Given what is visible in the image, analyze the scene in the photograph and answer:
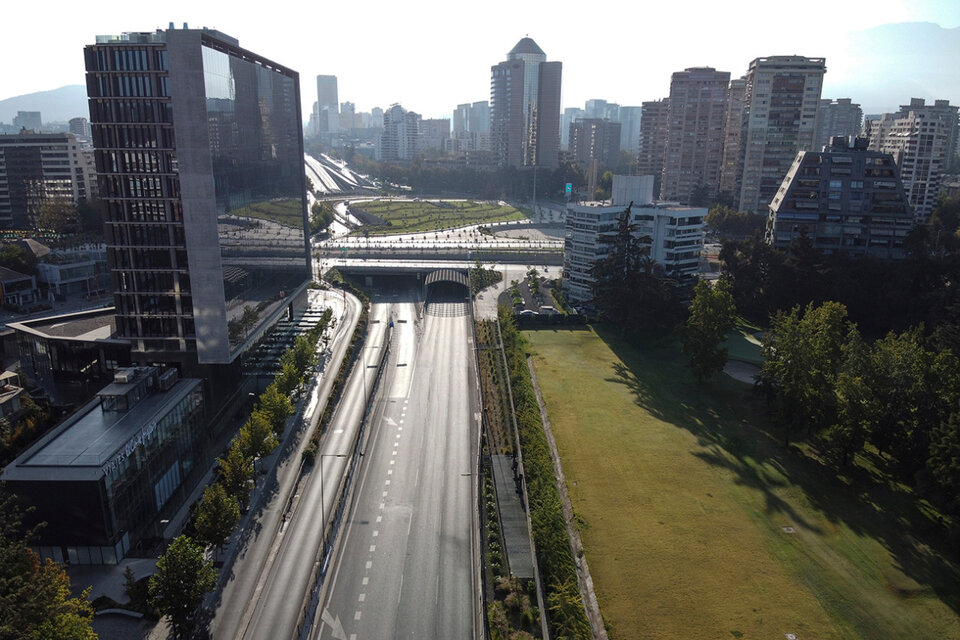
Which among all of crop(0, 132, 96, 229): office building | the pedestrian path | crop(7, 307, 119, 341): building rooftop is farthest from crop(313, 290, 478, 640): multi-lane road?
crop(0, 132, 96, 229): office building

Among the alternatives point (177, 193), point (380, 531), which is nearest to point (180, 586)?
point (380, 531)

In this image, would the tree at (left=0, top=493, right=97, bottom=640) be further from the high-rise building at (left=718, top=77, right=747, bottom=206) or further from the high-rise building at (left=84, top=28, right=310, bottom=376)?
the high-rise building at (left=718, top=77, right=747, bottom=206)

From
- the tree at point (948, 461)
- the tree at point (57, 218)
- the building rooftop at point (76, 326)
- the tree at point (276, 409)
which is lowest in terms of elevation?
the tree at point (276, 409)

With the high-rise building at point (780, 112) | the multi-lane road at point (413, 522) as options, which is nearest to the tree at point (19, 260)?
the multi-lane road at point (413, 522)

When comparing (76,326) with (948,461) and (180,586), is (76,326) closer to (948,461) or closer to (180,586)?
(180,586)

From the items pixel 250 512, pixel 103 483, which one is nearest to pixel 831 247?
pixel 250 512

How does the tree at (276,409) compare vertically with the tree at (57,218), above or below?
below

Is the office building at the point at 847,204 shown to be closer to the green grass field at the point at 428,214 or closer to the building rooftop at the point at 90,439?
the building rooftop at the point at 90,439
